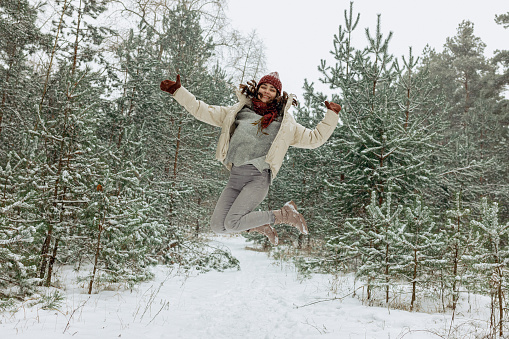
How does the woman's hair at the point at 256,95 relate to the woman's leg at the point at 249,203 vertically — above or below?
above

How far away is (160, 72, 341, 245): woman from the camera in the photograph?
3322mm

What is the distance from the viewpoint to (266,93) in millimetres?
3592

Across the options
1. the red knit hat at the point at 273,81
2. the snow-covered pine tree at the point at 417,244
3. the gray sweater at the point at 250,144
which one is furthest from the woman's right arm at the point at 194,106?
the snow-covered pine tree at the point at 417,244

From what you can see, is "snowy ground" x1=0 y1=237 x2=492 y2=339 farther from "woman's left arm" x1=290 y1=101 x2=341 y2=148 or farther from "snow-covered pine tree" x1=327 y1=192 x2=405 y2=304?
"woman's left arm" x1=290 y1=101 x2=341 y2=148

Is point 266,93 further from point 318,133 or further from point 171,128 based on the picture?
point 171,128

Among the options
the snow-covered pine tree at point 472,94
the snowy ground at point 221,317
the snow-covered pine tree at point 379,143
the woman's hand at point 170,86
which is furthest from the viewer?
the snow-covered pine tree at point 472,94

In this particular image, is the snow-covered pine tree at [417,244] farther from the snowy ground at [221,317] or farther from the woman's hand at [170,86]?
the woman's hand at [170,86]

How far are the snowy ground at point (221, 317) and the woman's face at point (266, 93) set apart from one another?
3034 mm

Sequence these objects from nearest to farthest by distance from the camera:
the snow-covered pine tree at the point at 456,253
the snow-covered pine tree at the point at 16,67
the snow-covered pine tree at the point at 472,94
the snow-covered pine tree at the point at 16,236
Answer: the snow-covered pine tree at the point at 16,236 < the snow-covered pine tree at the point at 456,253 < the snow-covered pine tree at the point at 16,67 < the snow-covered pine tree at the point at 472,94

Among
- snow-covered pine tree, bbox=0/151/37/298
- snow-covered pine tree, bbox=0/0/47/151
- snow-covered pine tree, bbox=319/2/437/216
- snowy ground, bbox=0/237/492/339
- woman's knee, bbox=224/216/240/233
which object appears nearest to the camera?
woman's knee, bbox=224/216/240/233

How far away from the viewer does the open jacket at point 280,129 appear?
3311 millimetres

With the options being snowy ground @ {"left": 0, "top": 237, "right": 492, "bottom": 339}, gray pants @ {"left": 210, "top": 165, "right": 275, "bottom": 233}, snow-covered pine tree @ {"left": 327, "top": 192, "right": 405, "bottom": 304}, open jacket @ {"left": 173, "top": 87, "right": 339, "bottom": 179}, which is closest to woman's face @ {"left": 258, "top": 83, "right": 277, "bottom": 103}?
open jacket @ {"left": 173, "top": 87, "right": 339, "bottom": 179}

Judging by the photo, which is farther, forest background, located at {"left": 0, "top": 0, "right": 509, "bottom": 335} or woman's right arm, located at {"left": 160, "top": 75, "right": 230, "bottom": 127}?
forest background, located at {"left": 0, "top": 0, "right": 509, "bottom": 335}

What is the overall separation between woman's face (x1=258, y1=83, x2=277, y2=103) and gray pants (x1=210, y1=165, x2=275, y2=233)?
81 cm
